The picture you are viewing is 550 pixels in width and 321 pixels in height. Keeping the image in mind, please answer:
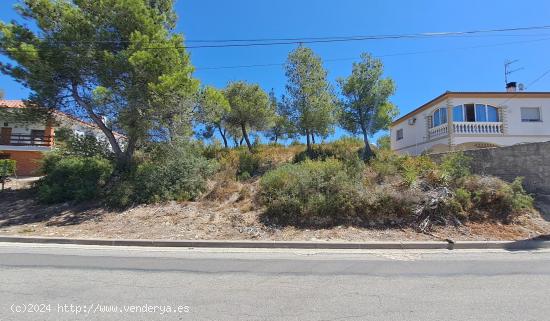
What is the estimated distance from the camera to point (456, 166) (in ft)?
38.1

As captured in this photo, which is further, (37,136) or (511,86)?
(37,136)

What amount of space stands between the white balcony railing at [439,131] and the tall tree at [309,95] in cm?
861

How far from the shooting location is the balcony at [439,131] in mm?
21100

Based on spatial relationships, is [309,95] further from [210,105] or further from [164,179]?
[164,179]

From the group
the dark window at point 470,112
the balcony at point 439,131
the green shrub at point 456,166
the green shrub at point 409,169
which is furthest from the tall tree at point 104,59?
the dark window at point 470,112

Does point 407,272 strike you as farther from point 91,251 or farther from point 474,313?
point 91,251

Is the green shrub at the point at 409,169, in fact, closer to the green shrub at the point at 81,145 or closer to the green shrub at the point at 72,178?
the green shrub at the point at 72,178

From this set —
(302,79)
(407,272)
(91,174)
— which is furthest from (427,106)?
(91,174)

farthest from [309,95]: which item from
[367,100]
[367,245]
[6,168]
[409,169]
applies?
[6,168]

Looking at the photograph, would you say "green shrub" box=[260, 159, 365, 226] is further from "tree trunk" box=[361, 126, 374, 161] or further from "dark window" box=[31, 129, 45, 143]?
"dark window" box=[31, 129, 45, 143]

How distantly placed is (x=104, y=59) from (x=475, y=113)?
841 inches

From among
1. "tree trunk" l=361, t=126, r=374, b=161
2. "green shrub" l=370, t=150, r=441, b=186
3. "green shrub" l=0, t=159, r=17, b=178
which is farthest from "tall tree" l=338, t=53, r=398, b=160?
"green shrub" l=0, t=159, r=17, b=178

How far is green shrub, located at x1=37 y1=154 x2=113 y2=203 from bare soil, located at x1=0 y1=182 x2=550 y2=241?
0.57 m

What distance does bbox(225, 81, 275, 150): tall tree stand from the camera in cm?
2005
